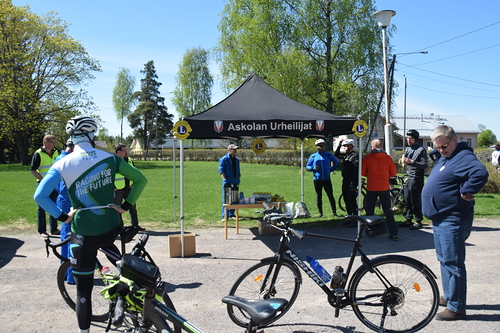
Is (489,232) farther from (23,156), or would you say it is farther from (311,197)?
(23,156)

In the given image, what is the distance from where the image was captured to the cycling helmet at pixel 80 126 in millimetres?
3266

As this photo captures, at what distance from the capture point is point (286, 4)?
27500 millimetres

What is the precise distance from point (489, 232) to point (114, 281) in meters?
8.25

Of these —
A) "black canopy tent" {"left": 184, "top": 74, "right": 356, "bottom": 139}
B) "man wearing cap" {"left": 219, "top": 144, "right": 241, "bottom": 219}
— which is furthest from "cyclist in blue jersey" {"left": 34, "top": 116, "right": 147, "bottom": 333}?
"man wearing cap" {"left": 219, "top": 144, "right": 241, "bottom": 219}

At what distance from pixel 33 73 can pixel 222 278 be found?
36948mm

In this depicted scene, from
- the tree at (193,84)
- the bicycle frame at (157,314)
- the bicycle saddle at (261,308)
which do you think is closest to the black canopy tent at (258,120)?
the bicycle frame at (157,314)

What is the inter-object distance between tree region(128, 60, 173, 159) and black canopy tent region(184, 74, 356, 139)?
193 feet

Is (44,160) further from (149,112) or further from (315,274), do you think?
(149,112)

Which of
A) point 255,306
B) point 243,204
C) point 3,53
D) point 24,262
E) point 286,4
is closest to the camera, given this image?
point 255,306

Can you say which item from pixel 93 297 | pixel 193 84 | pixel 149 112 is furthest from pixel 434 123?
pixel 93 297

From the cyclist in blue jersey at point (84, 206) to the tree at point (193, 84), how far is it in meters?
52.2

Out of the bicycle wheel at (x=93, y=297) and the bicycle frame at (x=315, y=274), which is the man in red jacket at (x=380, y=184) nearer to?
the bicycle frame at (x=315, y=274)

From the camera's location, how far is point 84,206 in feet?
10.3

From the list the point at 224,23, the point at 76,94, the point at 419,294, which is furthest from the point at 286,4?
the point at 419,294
